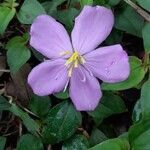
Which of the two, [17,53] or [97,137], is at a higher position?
[17,53]

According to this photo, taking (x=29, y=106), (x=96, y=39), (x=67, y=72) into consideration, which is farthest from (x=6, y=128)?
(x=96, y=39)

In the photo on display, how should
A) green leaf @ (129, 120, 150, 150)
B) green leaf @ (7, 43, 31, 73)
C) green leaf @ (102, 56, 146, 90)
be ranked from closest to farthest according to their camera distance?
green leaf @ (129, 120, 150, 150)
green leaf @ (102, 56, 146, 90)
green leaf @ (7, 43, 31, 73)

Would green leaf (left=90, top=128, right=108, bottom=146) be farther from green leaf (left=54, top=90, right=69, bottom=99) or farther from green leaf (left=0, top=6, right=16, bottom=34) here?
green leaf (left=0, top=6, right=16, bottom=34)

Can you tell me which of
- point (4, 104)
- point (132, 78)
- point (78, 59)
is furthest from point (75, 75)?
point (4, 104)

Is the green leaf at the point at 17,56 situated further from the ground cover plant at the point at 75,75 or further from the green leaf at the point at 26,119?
the green leaf at the point at 26,119

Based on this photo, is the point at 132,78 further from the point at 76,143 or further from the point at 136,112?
the point at 76,143

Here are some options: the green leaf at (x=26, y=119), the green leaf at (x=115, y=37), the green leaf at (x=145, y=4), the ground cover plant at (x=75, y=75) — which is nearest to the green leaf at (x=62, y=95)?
the ground cover plant at (x=75, y=75)

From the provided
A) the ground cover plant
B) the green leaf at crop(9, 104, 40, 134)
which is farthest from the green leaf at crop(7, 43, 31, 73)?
the green leaf at crop(9, 104, 40, 134)
